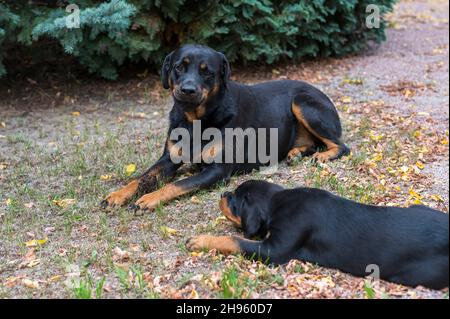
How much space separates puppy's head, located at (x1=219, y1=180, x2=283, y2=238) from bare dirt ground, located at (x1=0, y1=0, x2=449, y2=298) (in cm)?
26

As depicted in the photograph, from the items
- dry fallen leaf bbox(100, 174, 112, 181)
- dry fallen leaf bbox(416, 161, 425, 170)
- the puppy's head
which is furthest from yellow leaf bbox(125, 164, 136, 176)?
dry fallen leaf bbox(416, 161, 425, 170)

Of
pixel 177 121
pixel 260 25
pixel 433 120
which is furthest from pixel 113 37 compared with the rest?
pixel 433 120

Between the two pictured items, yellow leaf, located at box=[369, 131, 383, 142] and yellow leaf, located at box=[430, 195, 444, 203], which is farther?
yellow leaf, located at box=[369, 131, 383, 142]

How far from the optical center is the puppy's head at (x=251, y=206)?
15.1 feet

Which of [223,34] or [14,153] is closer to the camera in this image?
[14,153]

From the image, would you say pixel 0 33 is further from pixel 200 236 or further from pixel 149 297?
pixel 149 297

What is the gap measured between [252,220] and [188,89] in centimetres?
162

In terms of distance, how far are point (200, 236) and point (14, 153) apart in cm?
352

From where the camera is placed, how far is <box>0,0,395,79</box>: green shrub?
823cm

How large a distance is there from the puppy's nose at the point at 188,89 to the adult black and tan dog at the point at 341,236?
1320mm

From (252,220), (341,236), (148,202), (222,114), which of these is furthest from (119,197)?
(341,236)

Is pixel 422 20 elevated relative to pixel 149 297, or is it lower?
elevated

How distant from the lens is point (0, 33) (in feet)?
24.9

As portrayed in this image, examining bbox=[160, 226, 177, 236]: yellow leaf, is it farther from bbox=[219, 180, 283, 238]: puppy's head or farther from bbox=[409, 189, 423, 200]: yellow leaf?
bbox=[409, 189, 423, 200]: yellow leaf
